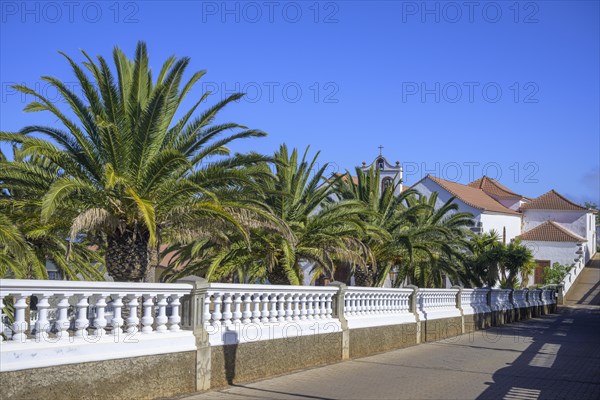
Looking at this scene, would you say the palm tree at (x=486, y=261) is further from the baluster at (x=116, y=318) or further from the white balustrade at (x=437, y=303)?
the baluster at (x=116, y=318)

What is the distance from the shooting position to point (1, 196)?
1579 cm

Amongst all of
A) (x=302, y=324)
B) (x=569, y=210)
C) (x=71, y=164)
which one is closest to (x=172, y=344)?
(x=302, y=324)

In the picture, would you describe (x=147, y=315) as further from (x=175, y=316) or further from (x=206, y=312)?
(x=206, y=312)

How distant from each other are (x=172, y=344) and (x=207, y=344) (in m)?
0.79

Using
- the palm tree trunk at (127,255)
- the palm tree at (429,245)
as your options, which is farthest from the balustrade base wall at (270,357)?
the palm tree at (429,245)

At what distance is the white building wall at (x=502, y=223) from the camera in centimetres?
6524

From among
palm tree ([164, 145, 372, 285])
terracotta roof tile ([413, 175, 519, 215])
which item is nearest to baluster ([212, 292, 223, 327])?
palm tree ([164, 145, 372, 285])

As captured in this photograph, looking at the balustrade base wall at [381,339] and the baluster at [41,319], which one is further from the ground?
the baluster at [41,319]

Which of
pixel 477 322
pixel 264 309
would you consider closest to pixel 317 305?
pixel 264 309

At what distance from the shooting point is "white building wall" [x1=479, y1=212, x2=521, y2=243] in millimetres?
65238

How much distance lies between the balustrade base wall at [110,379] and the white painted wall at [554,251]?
66.2m

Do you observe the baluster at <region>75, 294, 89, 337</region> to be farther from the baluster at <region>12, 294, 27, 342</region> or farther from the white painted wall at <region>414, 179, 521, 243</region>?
the white painted wall at <region>414, 179, 521, 243</region>

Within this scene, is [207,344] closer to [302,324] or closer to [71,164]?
[302,324]

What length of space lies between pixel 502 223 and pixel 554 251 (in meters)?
6.82
